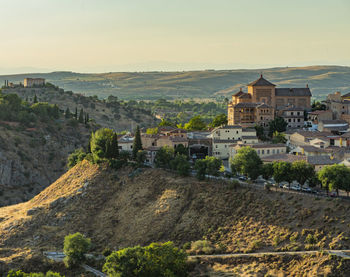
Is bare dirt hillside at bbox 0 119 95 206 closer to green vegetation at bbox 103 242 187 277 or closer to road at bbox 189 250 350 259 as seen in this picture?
green vegetation at bbox 103 242 187 277

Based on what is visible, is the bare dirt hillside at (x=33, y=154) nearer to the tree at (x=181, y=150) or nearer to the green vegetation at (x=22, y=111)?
the green vegetation at (x=22, y=111)

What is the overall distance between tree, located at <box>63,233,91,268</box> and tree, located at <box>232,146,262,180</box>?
18969mm

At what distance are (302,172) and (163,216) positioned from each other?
15204 mm

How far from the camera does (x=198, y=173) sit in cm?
6244

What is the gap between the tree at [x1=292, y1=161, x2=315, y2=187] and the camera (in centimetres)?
5597

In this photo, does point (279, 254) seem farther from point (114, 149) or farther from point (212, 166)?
point (114, 149)

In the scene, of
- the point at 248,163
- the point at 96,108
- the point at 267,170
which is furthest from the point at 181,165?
the point at 96,108

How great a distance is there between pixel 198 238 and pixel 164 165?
15648 mm

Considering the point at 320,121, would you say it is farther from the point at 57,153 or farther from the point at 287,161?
the point at 57,153

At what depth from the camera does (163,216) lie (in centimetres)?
5875

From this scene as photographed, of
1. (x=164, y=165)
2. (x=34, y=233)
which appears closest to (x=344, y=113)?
(x=164, y=165)

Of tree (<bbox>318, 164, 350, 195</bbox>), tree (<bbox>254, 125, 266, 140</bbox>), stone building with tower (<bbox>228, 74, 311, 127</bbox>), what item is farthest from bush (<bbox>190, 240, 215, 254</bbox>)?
stone building with tower (<bbox>228, 74, 311, 127</bbox>)

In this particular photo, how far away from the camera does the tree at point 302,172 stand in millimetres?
55969

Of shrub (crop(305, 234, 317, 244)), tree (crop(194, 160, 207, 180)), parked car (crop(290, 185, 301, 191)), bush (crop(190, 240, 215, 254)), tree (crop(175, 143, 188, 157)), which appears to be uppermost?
tree (crop(175, 143, 188, 157))
